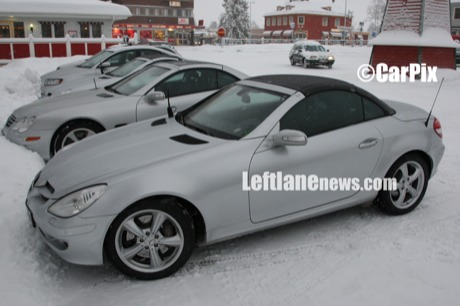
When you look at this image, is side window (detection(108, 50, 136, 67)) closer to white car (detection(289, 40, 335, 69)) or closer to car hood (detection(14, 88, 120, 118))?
car hood (detection(14, 88, 120, 118))

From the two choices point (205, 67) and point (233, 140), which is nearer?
point (233, 140)

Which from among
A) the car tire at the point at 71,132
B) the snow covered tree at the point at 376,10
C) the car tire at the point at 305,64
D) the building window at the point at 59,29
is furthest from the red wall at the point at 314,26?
the car tire at the point at 71,132

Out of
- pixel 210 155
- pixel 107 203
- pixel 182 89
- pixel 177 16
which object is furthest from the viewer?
pixel 177 16

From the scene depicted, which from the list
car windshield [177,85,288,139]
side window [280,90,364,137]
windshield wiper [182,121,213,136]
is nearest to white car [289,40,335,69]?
car windshield [177,85,288,139]

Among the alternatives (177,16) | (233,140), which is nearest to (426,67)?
(233,140)

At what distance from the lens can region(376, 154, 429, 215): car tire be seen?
4.70 metres

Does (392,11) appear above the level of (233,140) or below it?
above

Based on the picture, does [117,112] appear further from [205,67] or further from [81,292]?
[81,292]

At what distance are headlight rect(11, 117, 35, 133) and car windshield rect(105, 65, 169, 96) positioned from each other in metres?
1.50

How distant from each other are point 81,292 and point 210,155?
4.93 feet

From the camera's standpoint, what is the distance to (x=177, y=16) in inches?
2943

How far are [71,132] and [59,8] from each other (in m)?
23.9

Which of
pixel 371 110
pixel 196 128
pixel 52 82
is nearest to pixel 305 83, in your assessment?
pixel 371 110

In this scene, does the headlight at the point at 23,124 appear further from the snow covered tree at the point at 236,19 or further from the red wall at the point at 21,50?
the snow covered tree at the point at 236,19
